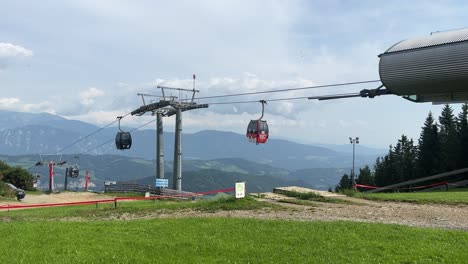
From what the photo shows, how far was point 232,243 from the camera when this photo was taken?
11812 millimetres

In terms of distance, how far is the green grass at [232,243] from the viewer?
10.4 m

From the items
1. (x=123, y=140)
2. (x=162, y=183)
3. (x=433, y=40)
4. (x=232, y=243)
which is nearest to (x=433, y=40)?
(x=433, y=40)

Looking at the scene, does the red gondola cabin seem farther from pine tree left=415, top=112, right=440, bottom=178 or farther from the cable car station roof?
pine tree left=415, top=112, right=440, bottom=178

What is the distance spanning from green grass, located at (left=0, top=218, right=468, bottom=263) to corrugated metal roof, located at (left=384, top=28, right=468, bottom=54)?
5.35 m

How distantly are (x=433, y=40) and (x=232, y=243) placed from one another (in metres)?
8.35

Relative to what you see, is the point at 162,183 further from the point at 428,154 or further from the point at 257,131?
the point at 428,154

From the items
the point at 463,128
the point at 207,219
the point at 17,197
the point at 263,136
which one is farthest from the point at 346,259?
the point at 463,128

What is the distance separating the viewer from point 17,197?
4266 cm

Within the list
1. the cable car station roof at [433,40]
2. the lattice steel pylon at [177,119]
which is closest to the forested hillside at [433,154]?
the lattice steel pylon at [177,119]

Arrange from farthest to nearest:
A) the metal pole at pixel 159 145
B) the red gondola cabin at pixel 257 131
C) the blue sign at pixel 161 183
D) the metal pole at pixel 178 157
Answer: the metal pole at pixel 159 145 < the metal pole at pixel 178 157 < the blue sign at pixel 161 183 < the red gondola cabin at pixel 257 131

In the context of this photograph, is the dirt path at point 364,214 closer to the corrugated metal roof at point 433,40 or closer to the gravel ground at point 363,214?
the gravel ground at point 363,214

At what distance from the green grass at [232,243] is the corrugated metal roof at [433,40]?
17.5 feet

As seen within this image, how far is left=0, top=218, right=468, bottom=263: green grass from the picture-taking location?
10.4 m

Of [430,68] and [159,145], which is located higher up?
[430,68]
